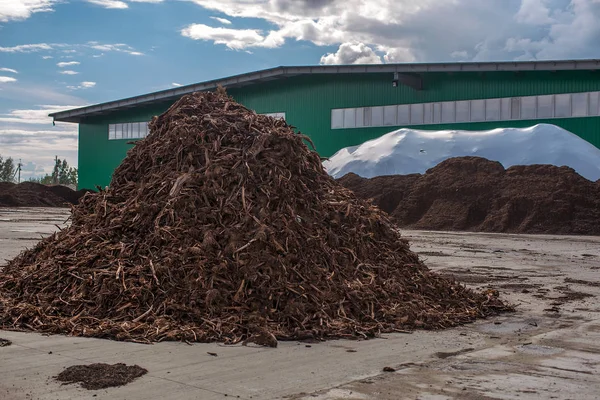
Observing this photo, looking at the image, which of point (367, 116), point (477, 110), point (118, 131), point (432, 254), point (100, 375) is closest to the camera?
point (100, 375)

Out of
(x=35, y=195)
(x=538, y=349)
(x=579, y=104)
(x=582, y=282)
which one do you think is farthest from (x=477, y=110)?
(x=35, y=195)

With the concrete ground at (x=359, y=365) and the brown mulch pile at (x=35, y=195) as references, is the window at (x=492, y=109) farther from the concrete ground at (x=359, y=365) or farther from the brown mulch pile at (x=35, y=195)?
the brown mulch pile at (x=35, y=195)

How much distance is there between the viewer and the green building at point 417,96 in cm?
3522

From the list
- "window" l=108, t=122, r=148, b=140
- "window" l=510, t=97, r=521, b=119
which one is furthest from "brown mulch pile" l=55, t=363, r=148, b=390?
"window" l=108, t=122, r=148, b=140

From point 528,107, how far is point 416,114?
21.8 ft

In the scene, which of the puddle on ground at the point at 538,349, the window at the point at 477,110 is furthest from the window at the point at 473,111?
the puddle on ground at the point at 538,349

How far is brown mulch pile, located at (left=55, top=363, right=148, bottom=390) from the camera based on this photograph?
496 cm

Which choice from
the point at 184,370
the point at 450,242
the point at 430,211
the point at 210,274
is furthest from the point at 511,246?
the point at 184,370

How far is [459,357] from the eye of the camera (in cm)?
612

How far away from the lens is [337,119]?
4381cm

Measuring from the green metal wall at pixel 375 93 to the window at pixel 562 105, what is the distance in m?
0.27

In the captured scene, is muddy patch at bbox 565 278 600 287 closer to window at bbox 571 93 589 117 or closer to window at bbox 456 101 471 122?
window at bbox 571 93 589 117

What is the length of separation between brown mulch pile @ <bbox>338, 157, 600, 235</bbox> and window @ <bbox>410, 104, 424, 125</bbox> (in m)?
6.45

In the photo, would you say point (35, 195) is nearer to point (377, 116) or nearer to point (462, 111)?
point (377, 116)
